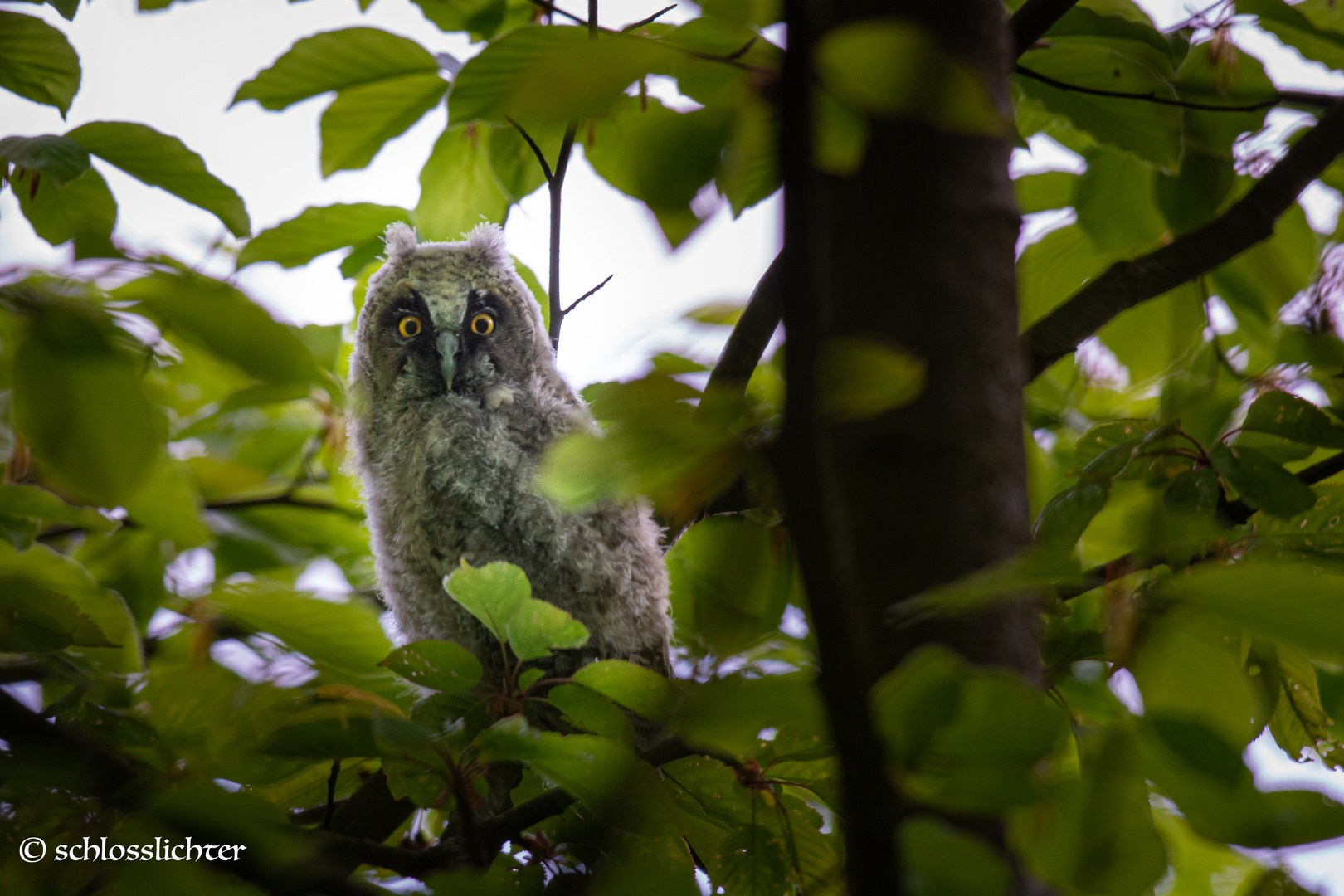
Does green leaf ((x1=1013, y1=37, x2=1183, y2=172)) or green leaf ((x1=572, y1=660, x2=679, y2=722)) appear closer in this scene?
green leaf ((x1=572, y1=660, x2=679, y2=722))

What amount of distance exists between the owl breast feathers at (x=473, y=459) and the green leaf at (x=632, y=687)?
2.01 feet

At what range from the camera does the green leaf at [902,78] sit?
0.36 m

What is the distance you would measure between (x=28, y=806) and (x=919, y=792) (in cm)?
73

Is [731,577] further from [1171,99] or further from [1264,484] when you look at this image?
[1171,99]

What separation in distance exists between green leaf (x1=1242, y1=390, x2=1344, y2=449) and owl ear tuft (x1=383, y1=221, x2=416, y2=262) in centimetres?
152

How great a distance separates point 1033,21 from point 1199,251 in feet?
1.01

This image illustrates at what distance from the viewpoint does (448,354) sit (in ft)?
5.51

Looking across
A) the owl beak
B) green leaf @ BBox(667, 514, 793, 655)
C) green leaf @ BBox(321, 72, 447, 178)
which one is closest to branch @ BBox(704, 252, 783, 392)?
green leaf @ BBox(667, 514, 793, 655)

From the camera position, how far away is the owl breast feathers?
156 cm

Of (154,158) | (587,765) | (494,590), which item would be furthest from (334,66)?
(587,765)

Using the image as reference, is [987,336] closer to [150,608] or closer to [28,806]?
[28,806]

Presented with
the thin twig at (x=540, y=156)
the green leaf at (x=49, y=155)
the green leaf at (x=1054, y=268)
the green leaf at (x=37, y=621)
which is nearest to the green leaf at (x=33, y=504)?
the green leaf at (x=37, y=621)

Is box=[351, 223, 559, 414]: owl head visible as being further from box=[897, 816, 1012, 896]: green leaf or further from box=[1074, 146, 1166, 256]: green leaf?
box=[897, 816, 1012, 896]: green leaf

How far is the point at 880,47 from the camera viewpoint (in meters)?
0.36
